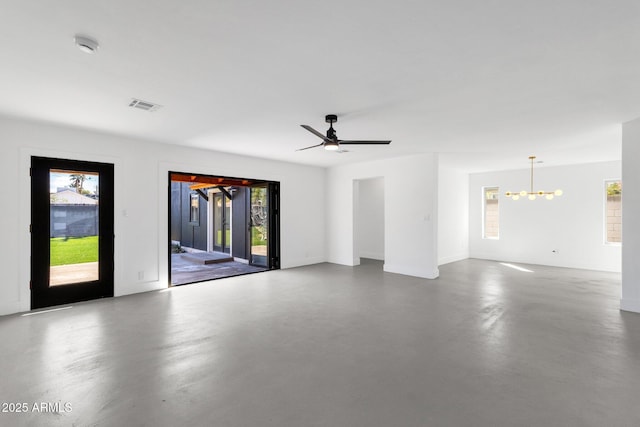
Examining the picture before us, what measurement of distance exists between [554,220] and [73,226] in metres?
10.2

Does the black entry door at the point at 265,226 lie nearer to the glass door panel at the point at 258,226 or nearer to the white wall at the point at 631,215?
the glass door panel at the point at 258,226

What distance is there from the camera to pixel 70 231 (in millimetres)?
4602

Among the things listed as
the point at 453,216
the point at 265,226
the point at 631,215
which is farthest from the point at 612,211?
the point at 265,226

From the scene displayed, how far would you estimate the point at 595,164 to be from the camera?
730 centimetres

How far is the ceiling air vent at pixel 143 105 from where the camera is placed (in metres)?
3.44

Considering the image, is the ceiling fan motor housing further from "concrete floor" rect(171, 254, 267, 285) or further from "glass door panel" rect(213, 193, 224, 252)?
"glass door panel" rect(213, 193, 224, 252)

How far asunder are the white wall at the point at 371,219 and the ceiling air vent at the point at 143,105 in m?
6.37

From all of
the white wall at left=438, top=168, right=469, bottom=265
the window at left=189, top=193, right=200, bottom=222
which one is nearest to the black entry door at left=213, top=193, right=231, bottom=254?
the window at left=189, top=193, right=200, bottom=222

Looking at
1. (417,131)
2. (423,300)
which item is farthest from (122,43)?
(423,300)

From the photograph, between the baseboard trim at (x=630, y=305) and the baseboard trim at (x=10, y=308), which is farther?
the baseboard trim at (x=630, y=305)

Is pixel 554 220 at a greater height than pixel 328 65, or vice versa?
pixel 328 65

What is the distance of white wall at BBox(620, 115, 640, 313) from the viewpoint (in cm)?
412

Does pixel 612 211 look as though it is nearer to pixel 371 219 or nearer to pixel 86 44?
pixel 371 219

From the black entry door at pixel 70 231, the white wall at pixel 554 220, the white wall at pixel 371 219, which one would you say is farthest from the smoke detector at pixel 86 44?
the white wall at pixel 554 220
